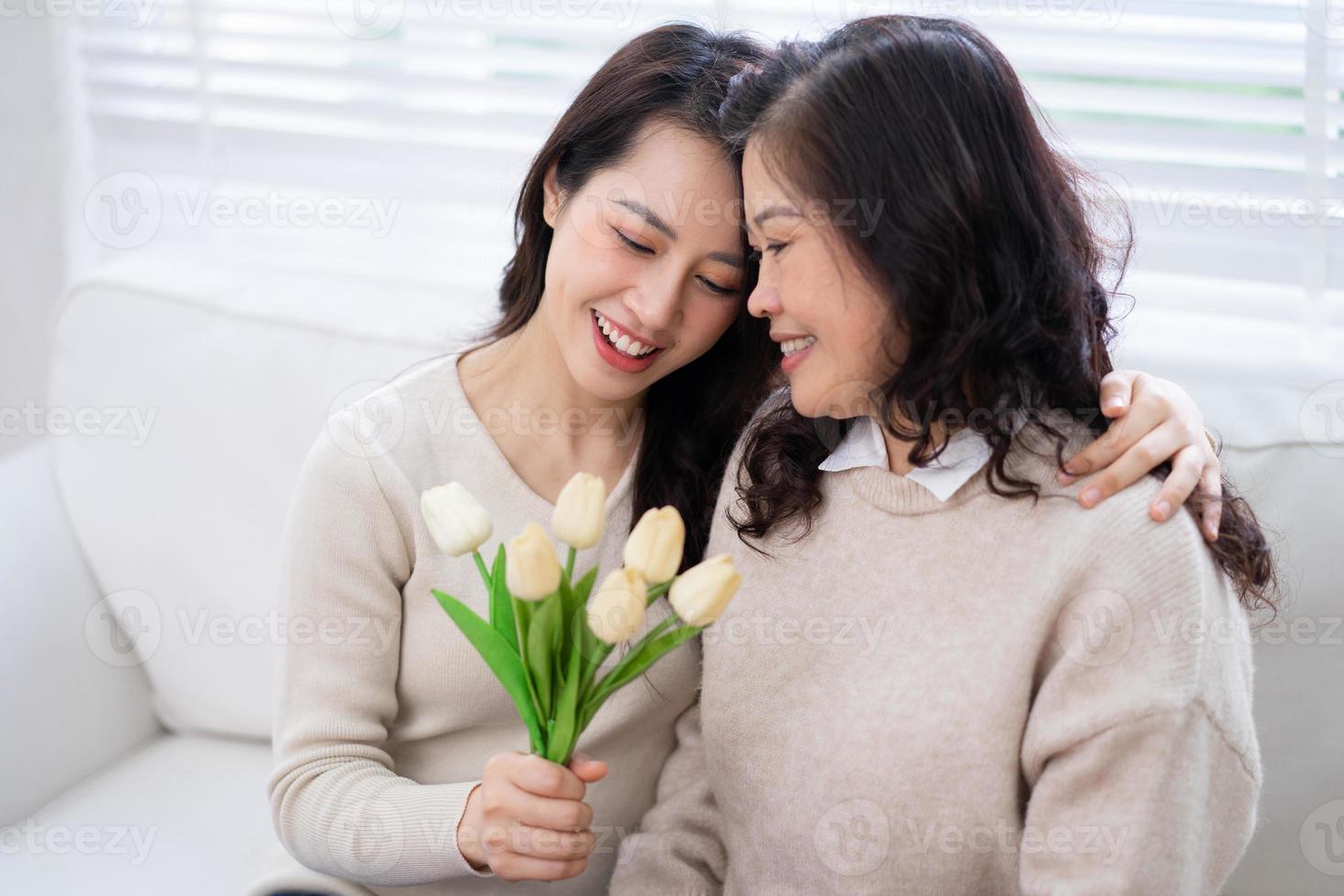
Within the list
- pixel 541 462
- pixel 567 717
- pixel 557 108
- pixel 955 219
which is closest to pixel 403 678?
pixel 541 462

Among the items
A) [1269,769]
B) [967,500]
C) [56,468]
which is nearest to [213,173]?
[56,468]

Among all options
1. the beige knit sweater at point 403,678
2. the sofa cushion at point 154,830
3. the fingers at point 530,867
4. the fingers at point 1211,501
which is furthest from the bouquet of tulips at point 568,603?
the sofa cushion at point 154,830

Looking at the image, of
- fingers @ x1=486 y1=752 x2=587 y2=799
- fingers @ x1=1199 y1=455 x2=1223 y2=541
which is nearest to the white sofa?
fingers @ x1=1199 y1=455 x2=1223 y2=541

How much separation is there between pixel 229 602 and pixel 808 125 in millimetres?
1163

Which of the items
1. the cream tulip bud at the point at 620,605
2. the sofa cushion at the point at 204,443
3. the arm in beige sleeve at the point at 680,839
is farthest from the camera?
the sofa cushion at the point at 204,443

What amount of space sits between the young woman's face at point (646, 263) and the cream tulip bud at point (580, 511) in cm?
36

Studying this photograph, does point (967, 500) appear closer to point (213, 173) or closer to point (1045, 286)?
point (1045, 286)

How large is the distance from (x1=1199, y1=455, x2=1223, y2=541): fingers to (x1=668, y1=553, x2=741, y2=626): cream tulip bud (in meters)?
0.47

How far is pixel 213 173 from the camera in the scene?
96.7 inches

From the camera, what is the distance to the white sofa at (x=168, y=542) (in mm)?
1609

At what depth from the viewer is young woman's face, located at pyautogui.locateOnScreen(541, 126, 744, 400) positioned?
4.03 ft

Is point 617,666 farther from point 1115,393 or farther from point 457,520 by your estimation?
point 1115,393

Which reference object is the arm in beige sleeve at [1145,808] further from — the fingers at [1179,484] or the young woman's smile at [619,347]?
the young woman's smile at [619,347]

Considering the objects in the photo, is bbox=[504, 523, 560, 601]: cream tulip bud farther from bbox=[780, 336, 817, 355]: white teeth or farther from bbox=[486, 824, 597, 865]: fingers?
bbox=[780, 336, 817, 355]: white teeth
